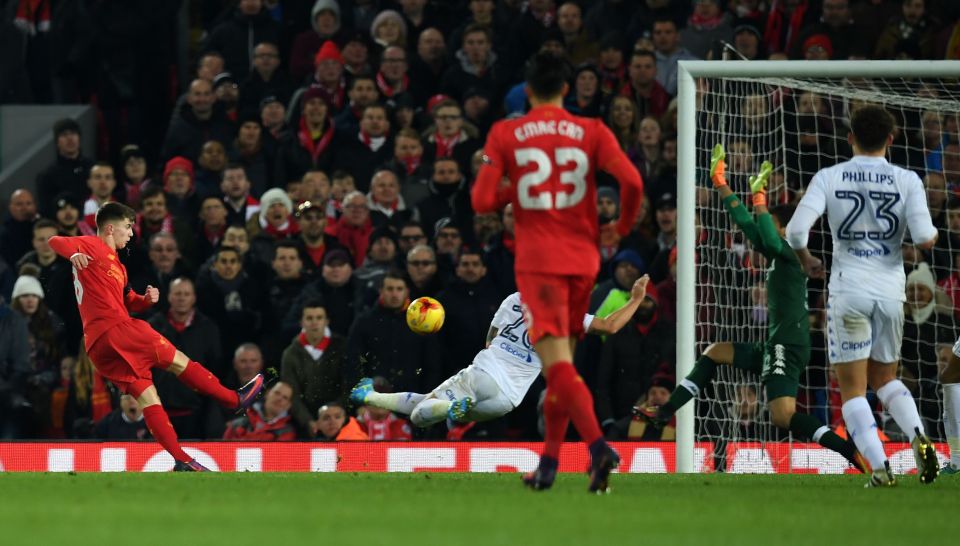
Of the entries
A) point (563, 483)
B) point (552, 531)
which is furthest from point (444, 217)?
point (552, 531)

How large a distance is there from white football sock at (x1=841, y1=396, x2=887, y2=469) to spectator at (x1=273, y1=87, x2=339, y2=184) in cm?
788

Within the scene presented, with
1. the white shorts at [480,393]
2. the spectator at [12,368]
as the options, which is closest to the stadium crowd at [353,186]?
the spectator at [12,368]

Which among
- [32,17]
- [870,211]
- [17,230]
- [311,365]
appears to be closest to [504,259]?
[311,365]

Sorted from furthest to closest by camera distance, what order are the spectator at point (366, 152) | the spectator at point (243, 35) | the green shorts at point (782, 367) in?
1. the spectator at point (243, 35)
2. the spectator at point (366, 152)
3. the green shorts at point (782, 367)

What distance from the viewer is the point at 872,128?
959 centimetres

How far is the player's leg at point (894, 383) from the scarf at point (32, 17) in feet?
37.9

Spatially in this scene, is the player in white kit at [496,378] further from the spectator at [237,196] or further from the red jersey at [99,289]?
the spectator at [237,196]

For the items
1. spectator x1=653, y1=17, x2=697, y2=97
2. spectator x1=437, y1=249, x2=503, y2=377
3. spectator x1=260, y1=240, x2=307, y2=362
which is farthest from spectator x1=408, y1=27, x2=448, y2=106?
spectator x1=437, y1=249, x2=503, y2=377

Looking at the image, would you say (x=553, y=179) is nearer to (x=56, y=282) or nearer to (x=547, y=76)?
(x=547, y=76)

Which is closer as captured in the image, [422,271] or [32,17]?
[422,271]

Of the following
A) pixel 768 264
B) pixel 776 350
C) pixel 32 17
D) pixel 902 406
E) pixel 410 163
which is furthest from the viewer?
pixel 32 17

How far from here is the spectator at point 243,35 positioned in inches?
706

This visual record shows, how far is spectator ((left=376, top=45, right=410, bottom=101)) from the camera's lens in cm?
1661

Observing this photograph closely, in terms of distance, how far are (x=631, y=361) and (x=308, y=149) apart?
167 inches
